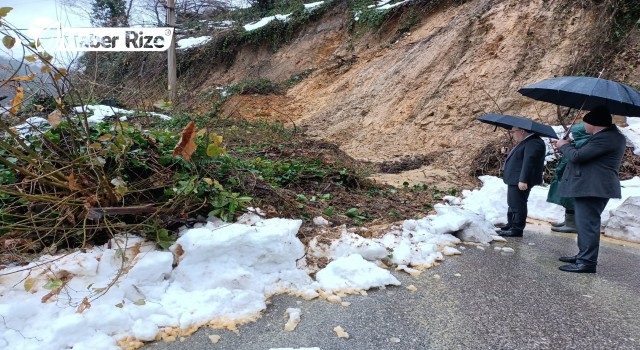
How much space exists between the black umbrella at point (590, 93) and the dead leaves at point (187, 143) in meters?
3.47

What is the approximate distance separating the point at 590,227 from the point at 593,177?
0.47 meters

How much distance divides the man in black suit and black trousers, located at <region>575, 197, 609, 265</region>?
32.4 inches

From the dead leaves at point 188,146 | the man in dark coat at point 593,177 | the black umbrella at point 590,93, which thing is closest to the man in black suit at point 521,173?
the black umbrella at point 590,93

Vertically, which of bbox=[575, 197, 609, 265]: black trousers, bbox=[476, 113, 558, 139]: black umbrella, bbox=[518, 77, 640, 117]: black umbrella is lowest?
bbox=[575, 197, 609, 265]: black trousers

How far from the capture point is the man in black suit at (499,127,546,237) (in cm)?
478

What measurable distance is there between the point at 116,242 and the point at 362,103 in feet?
37.6

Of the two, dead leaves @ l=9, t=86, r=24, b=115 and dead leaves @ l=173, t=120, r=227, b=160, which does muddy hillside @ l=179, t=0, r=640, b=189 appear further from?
dead leaves @ l=9, t=86, r=24, b=115

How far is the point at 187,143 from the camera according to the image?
3570mm

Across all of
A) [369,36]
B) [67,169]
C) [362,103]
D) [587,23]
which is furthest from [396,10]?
[67,169]

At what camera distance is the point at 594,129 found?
389cm

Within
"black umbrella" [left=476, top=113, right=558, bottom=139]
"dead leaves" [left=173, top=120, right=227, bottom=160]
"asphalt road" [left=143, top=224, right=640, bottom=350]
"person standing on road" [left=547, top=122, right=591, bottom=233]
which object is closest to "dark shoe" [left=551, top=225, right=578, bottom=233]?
"person standing on road" [left=547, top=122, right=591, bottom=233]

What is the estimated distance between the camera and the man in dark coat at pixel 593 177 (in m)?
3.81

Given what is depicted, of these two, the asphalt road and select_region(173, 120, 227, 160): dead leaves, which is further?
select_region(173, 120, 227, 160): dead leaves

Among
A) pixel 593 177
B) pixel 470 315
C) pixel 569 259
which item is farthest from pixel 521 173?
pixel 470 315
